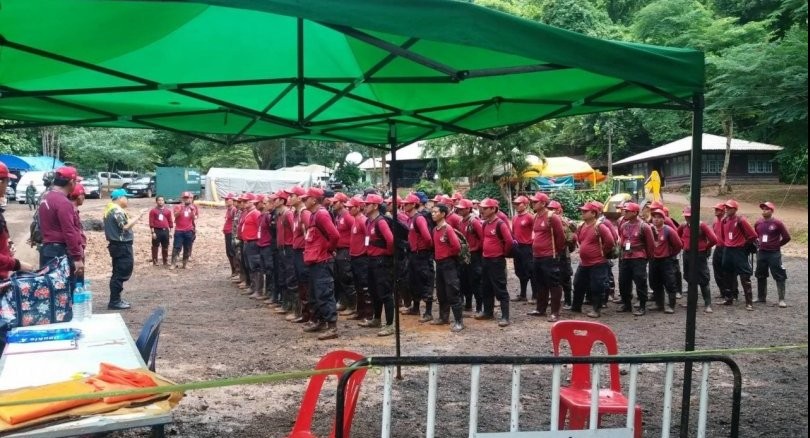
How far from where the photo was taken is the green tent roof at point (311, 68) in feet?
9.57

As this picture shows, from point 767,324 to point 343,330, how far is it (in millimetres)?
6509

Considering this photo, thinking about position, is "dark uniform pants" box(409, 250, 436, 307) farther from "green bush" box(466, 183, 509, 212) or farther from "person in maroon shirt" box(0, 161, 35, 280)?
"green bush" box(466, 183, 509, 212)

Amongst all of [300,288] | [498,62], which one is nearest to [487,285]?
[300,288]

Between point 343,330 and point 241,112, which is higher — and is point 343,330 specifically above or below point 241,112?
below

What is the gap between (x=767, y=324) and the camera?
9.89m

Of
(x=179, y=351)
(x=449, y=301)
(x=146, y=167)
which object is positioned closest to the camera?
(x=179, y=351)

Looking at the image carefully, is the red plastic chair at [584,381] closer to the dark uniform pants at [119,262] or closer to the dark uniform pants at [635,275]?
the dark uniform pants at [635,275]

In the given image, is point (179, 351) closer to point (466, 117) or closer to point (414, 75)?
point (466, 117)

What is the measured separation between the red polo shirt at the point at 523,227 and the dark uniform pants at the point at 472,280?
1031 millimetres

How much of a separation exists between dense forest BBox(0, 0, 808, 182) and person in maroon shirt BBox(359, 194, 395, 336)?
14.7 metres

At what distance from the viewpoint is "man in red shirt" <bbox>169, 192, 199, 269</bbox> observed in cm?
1588

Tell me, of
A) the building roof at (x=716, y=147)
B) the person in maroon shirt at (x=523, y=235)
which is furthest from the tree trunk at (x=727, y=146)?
the person in maroon shirt at (x=523, y=235)

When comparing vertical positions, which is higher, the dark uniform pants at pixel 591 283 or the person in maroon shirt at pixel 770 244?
the person in maroon shirt at pixel 770 244

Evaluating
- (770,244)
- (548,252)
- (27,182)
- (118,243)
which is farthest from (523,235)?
(27,182)
